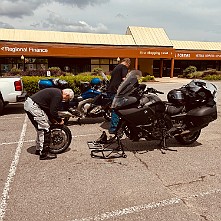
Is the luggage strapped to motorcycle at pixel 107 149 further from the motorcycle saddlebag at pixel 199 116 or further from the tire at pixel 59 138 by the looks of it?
the motorcycle saddlebag at pixel 199 116

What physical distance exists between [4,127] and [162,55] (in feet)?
90.3

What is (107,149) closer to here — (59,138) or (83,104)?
(59,138)

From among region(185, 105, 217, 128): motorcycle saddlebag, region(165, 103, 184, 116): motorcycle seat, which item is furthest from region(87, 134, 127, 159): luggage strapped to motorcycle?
region(185, 105, 217, 128): motorcycle saddlebag

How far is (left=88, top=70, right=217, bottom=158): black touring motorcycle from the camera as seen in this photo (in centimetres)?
475

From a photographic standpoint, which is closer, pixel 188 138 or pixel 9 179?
pixel 9 179

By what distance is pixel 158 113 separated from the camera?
497 centimetres

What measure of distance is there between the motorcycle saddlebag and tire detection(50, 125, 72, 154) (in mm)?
2579

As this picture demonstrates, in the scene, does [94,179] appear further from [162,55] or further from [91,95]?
[162,55]

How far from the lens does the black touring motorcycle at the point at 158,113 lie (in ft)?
15.6

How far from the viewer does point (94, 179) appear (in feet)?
12.6

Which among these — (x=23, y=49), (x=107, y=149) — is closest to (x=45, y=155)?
(x=107, y=149)

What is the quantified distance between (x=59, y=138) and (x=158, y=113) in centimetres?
208

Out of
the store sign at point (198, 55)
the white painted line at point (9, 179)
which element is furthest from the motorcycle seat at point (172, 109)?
the store sign at point (198, 55)

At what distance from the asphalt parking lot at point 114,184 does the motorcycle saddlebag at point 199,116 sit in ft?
1.81
